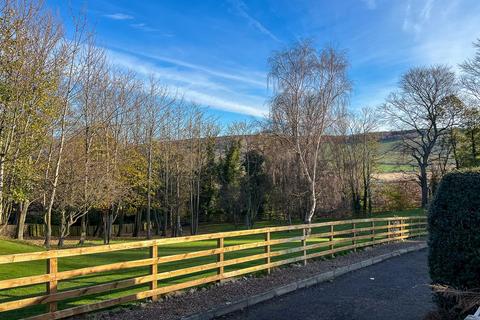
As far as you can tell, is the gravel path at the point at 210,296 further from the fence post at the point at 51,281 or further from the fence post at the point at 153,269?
the fence post at the point at 51,281

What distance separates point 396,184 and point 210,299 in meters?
51.8

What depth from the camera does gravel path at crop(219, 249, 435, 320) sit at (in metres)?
6.68

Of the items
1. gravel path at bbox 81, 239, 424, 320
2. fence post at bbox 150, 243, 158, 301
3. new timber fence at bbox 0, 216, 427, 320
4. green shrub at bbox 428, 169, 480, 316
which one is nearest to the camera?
green shrub at bbox 428, 169, 480, 316

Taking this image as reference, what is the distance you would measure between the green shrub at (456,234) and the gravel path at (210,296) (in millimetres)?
3546

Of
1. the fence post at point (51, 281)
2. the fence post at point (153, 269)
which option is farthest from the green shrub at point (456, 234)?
the fence post at point (51, 281)

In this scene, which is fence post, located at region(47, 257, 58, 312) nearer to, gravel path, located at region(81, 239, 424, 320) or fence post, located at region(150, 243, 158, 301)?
gravel path, located at region(81, 239, 424, 320)

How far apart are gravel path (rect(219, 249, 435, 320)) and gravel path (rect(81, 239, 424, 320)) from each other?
1.56ft

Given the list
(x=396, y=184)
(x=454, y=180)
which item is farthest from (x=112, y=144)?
(x=396, y=184)

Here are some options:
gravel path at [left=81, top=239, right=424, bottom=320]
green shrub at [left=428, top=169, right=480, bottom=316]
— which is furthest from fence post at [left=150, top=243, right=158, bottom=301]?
A: green shrub at [left=428, top=169, right=480, bottom=316]

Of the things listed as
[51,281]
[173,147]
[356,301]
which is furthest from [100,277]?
[173,147]

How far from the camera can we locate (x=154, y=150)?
32500 millimetres

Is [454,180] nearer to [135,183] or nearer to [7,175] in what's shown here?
[7,175]

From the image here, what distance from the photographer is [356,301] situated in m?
7.61

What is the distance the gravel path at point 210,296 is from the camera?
6.32 meters
